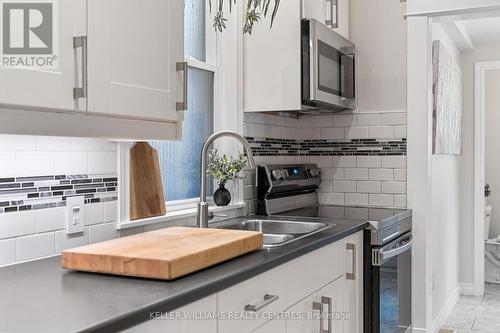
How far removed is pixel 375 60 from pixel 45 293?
2.68m

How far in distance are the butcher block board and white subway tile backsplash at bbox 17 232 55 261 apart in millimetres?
220

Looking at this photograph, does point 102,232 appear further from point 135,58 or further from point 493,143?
point 493,143

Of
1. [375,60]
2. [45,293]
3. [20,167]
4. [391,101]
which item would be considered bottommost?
[45,293]

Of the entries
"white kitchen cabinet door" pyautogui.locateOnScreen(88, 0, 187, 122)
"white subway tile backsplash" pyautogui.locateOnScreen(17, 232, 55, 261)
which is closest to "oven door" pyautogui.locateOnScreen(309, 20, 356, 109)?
"white kitchen cabinet door" pyautogui.locateOnScreen(88, 0, 187, 122)

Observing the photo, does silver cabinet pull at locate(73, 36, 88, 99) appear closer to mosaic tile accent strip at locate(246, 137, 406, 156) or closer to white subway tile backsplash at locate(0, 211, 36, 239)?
white subway tile backsplash at locate(0, 211, 36, 239)

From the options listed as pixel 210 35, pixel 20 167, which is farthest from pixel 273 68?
pixel 20 167

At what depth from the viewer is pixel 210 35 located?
2.84 m

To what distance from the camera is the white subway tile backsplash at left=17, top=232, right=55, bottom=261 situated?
1687mm

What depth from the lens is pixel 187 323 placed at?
54.3 inches

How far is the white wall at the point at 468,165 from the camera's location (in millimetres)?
4969

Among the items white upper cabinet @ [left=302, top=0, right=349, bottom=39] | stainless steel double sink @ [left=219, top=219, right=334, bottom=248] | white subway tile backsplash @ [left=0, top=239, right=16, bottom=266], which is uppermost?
white upper cabinet @ [left=302, top=0, right=349, bottom=39]

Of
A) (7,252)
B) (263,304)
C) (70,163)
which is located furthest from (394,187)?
(7,252)

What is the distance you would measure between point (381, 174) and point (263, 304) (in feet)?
6.37

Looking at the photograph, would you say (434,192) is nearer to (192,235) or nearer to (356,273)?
(356,273)
